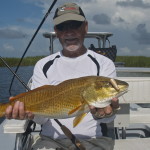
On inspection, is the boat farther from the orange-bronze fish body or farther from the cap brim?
the cap brim

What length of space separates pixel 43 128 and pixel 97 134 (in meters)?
0.69

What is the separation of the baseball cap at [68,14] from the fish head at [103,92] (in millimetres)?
1105

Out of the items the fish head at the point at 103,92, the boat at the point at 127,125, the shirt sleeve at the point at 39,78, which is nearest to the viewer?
the fish head at the point at 103,92

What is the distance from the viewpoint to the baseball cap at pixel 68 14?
3623 millimetres

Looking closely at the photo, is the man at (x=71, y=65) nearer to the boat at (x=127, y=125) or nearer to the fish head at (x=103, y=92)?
the boat at (x=127, y=125)

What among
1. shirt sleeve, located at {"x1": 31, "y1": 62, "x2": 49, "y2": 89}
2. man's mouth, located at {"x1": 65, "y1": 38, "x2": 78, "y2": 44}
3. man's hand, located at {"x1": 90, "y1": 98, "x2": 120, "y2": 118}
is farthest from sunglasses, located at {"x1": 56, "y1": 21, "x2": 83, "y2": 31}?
man's hand, located at {"x1": 90, "y1": 98, "x2": 120, "y2": 118}

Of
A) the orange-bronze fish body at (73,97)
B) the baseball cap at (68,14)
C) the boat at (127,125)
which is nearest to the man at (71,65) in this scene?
the baseball cap at (68,14)

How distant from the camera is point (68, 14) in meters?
3.66

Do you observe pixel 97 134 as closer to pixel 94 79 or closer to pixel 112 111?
pixel 112 111

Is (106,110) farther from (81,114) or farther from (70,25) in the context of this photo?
(70,25)

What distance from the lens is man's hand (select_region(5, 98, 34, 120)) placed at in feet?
9.81

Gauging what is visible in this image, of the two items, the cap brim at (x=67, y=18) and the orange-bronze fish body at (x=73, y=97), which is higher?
the cap brim at (x=67, y=18)

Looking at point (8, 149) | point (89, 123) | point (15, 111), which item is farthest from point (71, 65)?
point (8, 149)

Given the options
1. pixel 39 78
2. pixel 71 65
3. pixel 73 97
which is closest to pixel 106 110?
pixel 73 97
